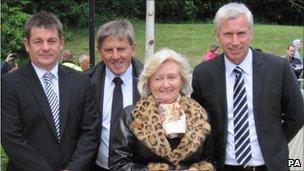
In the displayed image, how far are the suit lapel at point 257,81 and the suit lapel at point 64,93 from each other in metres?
1.28

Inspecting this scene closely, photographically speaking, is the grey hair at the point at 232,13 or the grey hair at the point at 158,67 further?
the grey hair at the point at 232,13

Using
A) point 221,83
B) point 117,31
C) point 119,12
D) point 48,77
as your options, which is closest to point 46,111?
point 48,77

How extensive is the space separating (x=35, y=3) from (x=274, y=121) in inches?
823

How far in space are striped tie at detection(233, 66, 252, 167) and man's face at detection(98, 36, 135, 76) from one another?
0.82 metres

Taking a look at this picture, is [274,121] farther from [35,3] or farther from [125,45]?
[35,3]

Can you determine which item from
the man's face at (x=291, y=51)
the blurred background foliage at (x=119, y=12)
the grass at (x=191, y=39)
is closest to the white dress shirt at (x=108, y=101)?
the man's face at (x=291, y=51)

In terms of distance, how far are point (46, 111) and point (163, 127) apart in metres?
0.80

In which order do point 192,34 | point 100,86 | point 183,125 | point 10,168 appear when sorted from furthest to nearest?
point 192,34 → point 100,86 → point 10,168 → point 183,125

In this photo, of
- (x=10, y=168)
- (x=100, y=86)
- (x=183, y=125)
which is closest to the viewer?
(x=183, y=125)

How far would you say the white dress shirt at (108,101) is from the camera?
3.95 m

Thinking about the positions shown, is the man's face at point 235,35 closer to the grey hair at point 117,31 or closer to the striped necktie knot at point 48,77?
the grey hair at point 117,31

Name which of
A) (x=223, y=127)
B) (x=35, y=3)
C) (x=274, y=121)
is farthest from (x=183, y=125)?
(x=35, y=3)

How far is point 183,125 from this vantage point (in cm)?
351

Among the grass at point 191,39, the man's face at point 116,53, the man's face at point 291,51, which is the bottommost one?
the grass at point 191,39
